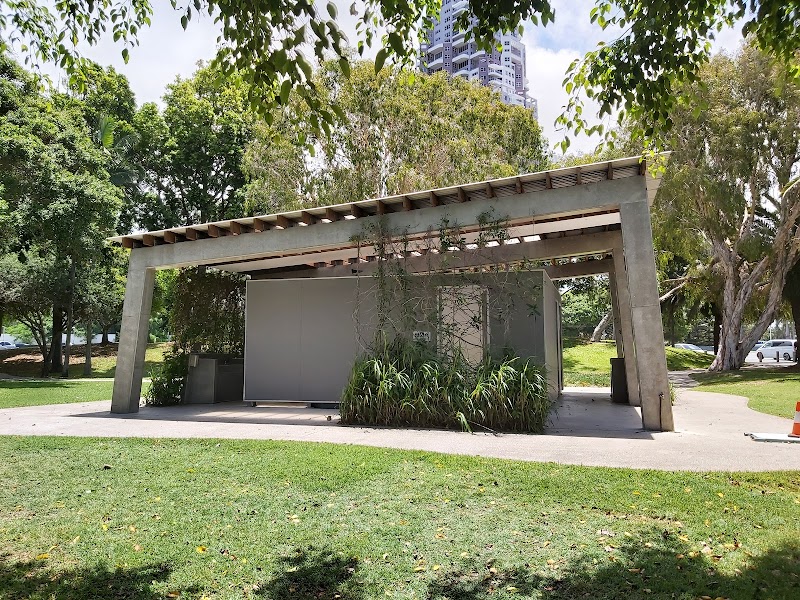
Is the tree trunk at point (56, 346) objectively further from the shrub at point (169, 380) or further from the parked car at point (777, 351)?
the parked car at point (777, 351)

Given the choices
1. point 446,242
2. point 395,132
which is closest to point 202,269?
point 446,242

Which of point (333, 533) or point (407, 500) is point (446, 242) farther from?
point (333, 533)

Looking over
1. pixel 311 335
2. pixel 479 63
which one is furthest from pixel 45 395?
pixel 479 63

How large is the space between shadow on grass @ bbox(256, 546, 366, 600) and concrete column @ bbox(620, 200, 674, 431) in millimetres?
6459

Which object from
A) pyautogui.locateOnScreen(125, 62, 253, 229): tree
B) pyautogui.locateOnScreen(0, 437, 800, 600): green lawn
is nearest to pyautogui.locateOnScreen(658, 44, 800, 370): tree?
pyautogui.locateOnScreen(0, 437, 800, 600): green lawn

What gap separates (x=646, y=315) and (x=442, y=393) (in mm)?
3351

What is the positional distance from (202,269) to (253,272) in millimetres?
1232

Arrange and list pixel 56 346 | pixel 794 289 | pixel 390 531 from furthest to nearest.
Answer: pixel 56 346 → pixel 794 289 → pixel 390 531

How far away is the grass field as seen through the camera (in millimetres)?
31344

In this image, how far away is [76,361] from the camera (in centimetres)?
3422

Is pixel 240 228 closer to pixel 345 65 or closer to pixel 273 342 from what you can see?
pixel 273 342

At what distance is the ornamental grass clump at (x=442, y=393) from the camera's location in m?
9.63

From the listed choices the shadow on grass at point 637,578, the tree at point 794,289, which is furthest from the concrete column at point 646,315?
the tree at point 794,289

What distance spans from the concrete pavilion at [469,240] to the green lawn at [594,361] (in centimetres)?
968
